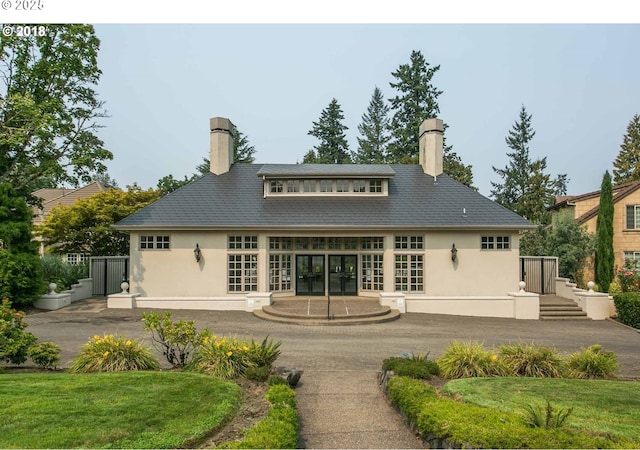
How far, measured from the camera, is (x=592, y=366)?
8.22 m

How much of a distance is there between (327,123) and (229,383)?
159 ft

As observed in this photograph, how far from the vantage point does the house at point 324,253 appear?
17.7 m

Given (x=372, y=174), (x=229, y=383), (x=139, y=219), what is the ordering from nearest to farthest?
(x=229, y=383)
(x=139, y=219)
(x=372, y=174)

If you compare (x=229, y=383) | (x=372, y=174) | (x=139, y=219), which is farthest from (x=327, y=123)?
(x=229, y=383)

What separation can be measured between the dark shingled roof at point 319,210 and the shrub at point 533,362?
10077 millimetres

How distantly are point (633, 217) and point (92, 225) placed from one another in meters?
31.8

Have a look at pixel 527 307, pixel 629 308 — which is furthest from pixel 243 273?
pixel 629 308

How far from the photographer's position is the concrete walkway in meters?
6.02

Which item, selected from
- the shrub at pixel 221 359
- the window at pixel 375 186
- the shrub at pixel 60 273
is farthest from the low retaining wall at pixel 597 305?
the shrub at pixel 60 273

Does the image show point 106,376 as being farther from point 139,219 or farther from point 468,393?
point 139,219

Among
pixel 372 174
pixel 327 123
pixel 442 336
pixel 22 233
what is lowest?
pixel 442 336

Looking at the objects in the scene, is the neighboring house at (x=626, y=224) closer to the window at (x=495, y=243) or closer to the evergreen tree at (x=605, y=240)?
the evergreen tree at (x=605, y=240)

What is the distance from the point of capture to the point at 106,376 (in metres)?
7.04

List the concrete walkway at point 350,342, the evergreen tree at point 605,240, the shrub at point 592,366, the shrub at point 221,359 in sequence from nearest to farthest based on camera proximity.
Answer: the concrete walkway at point 350,342, the shrub at point 221,359, the shrub at point 592,366, the evergreen tree at point 605,240
